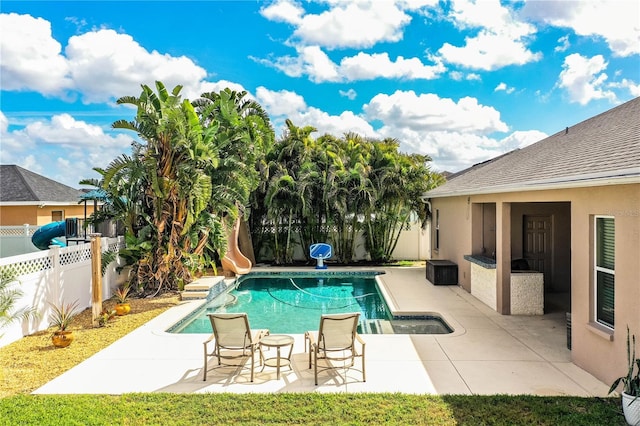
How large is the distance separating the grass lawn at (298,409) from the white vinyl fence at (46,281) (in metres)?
2.90

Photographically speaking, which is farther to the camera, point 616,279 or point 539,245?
point 539,245

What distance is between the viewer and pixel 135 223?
41.8ft

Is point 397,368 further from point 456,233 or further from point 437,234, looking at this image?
point 437,234

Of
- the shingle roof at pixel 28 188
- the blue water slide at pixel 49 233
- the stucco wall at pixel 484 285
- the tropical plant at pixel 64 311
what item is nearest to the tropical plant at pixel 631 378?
the stucco wall at pixel 484 285

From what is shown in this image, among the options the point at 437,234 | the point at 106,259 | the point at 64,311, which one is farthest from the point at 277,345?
the point at 437,234

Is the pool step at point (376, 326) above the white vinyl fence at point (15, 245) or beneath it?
beneath

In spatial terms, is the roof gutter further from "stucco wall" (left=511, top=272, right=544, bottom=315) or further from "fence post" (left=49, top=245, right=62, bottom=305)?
"fence post" (left=49, top=245, right=62, bottom=305)

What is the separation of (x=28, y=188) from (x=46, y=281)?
1748cm

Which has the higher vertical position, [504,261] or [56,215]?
[56,215]

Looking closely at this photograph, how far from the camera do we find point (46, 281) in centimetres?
928

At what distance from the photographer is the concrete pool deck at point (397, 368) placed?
5.95 metres

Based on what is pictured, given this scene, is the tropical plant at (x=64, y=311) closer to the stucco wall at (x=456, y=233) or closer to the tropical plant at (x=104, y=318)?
the tropical plant at (x=104, y=318)

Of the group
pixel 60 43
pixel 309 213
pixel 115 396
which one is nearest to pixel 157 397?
pixel 115 396

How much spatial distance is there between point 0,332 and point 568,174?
1059 centimetres
